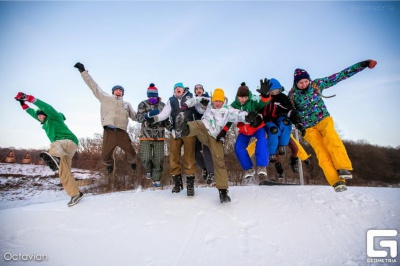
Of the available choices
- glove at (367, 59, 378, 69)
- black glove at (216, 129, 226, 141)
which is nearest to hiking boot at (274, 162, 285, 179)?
black glove at (216, 129, 226, 141)

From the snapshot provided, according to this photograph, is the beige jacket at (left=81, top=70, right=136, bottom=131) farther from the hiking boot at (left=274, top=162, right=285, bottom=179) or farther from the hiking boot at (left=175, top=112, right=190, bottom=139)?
the hiking boot at (left=274, top=162, right=285, bottom=179)

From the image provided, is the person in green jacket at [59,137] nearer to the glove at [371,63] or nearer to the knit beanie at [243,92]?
the knit beanie at [243,92]

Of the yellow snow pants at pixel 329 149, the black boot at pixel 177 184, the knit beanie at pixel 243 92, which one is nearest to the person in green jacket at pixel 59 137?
the black boot at pixel 177 184

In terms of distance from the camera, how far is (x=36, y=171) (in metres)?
36.1

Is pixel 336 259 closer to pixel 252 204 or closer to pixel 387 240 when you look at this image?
pixel 387 240

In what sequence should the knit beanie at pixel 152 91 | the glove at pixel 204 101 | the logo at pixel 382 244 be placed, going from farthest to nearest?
the knit beanie at pixel 152 91
the glove at pixel 204 101
the logo at pixel 382 244

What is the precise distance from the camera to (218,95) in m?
4.30

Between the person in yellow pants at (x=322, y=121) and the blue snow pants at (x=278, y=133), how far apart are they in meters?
0.36

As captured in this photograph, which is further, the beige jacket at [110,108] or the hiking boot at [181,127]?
the beige jacket at [110,108]

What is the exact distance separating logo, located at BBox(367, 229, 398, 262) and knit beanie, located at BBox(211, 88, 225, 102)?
321 centimetres

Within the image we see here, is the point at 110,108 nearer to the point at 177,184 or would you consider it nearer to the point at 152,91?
the point at 152,91

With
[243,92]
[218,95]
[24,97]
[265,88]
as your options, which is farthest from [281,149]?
[24,97]

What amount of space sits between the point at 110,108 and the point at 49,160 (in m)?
1.75

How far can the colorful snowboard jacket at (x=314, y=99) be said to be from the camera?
3.99 meters
